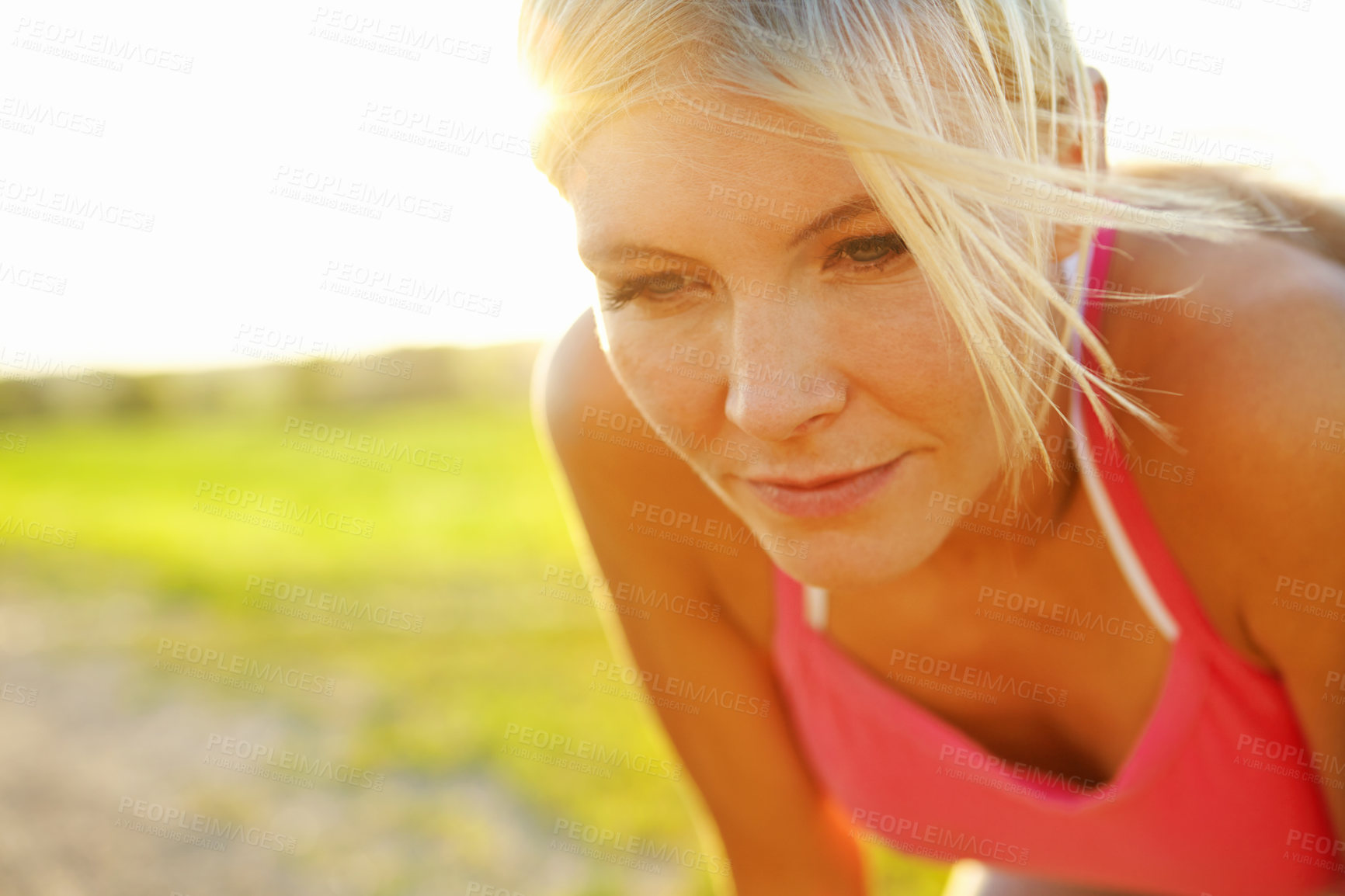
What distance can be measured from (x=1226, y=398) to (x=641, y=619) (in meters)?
1.26

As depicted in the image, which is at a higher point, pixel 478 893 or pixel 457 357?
pixel 478 893

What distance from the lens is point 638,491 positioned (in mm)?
2186

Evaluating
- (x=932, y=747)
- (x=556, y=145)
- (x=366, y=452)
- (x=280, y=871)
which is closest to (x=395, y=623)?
(x=280, y=871)

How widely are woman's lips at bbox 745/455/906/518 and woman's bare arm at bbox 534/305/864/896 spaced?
0.65m

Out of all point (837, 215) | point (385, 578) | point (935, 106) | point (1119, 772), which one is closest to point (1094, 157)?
point (935, 106)

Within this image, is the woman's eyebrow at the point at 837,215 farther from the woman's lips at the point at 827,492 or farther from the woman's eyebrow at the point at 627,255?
the woman's lips at the point at 827,492

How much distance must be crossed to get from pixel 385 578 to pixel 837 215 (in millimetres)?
6559

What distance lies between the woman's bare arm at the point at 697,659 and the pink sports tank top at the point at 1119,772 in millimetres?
86

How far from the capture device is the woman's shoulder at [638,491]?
2.16 meters

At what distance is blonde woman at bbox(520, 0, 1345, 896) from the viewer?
1278mm

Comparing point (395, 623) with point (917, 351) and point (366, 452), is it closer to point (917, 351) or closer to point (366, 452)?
point (917, 351)

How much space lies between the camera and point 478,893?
11.5 feet

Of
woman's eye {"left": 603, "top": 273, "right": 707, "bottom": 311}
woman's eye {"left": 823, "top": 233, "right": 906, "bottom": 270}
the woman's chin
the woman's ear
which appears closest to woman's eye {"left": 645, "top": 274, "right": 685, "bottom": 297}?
woman's eye {"left": 603, "top": 273, "right": 707, "bottom": 311}

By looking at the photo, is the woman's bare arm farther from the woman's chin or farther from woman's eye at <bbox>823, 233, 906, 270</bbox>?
woman's eye at <bbox>823, 233, 906, 270</bbox>
